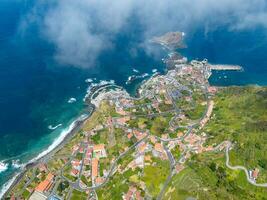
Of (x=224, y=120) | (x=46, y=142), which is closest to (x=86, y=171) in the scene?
(x=46, y=142)

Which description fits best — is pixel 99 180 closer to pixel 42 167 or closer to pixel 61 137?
pixel 42 167

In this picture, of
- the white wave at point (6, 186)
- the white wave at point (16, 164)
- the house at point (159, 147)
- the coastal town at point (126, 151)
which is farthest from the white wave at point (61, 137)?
the house at point (159, 147)

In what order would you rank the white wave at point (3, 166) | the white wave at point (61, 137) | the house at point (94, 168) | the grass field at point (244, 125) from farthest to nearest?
the white wave at point (61, 137), the grass field at point (244, 125), the house at point (94, 168), the white wave at point (3, 166)

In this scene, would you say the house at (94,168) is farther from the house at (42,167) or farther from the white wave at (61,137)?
the white wave at (61,137)

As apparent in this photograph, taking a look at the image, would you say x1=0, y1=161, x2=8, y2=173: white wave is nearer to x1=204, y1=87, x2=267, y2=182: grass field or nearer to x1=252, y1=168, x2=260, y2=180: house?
x1=204, y1=87, x2=267, y2=182: grass field

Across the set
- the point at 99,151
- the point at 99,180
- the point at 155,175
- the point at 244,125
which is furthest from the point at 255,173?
the point at 99,151

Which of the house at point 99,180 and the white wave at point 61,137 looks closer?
the house at point 99,180

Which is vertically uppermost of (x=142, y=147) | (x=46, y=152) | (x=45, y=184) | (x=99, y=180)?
(x=142, y=147)

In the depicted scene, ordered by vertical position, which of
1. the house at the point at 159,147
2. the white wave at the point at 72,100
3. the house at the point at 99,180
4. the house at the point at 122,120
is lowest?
the house at the point at 99,180
